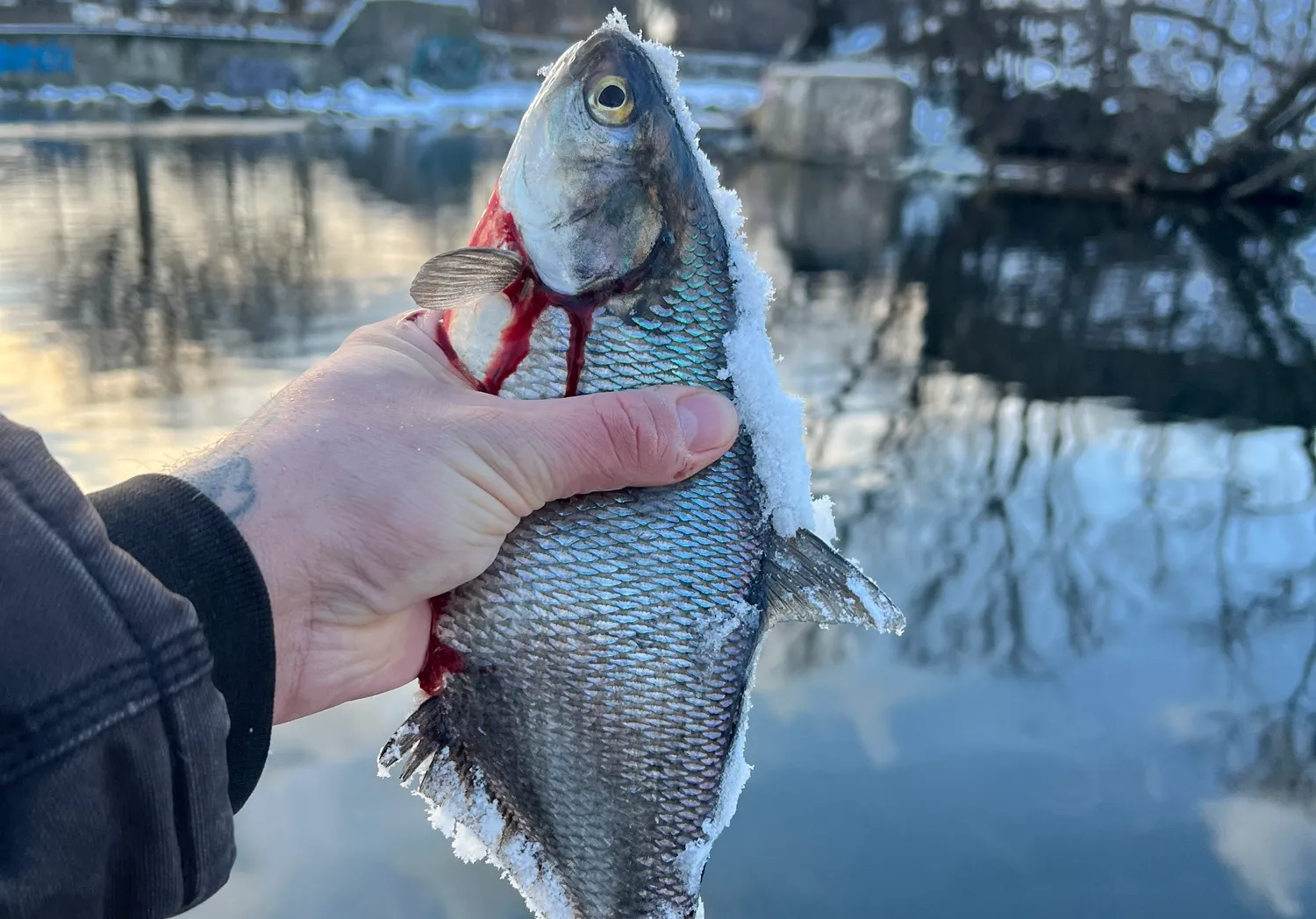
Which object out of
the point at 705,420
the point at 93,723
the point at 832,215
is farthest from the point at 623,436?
the point at 832,215

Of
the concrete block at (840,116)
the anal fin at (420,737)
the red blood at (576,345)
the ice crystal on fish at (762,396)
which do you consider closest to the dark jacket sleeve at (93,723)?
the anal fin at (420,737)

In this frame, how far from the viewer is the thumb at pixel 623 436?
1.71 metres

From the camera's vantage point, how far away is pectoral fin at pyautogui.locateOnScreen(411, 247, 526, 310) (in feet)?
5.69

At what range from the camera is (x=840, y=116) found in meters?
24.7

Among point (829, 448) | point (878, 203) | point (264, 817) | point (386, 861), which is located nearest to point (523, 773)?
point (386, 861)

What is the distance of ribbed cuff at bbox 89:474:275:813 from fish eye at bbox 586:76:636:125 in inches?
Answer: 38.1

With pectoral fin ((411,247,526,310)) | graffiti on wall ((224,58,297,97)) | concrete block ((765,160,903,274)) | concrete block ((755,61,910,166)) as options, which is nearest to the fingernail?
pectoral fin ((411,247,526,310))

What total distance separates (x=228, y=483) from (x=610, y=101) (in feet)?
3.17

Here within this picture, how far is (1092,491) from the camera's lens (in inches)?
249

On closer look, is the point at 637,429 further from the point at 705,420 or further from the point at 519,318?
the point at 519,318

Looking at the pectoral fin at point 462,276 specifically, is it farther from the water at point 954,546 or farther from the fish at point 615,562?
the water at point 954,546

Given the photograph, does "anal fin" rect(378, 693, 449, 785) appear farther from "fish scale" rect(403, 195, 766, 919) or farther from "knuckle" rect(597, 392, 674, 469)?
"knuckle" rect(597, 392, 674, 469)

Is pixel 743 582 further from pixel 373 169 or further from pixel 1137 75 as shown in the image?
pixel 1137 75

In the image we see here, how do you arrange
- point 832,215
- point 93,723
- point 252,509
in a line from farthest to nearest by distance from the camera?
point 832,215 < point 252,509 < point 93,723
